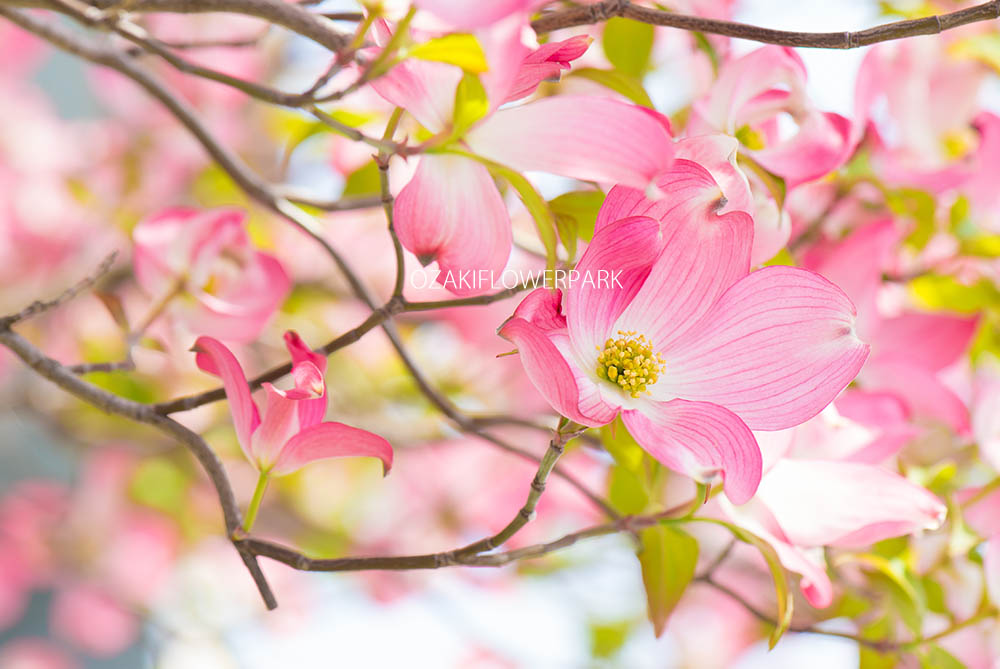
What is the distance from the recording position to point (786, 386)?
0.28 metres

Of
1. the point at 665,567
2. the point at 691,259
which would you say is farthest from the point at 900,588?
the point at 691,259

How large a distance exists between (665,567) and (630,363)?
4.8 inches

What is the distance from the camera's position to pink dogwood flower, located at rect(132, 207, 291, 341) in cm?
48

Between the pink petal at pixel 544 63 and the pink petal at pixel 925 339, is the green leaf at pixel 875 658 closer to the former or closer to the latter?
the pink petal at pixel 925 339

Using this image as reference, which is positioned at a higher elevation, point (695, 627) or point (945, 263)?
point (945, 263)

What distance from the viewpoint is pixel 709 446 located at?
26 centimetres

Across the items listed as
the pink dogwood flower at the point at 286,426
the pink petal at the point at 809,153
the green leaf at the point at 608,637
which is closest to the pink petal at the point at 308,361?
the pink dogwood flower at the point at 286,426

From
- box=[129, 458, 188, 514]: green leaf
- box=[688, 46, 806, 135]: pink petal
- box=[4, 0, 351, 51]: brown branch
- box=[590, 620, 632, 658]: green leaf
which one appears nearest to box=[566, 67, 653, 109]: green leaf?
box=[688, 46, 806, 135]: pink petal

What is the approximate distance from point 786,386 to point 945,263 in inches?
16.3

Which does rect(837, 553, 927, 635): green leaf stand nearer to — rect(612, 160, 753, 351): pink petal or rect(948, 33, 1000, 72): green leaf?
rect(612, 160, 753, 351): pink petal

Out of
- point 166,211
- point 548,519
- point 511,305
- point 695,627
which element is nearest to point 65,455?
point 548,519

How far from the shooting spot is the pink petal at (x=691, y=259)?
282 mm

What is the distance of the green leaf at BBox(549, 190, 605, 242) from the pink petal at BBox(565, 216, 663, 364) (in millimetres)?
54

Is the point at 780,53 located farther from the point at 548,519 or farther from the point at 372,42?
the point at 548,519
